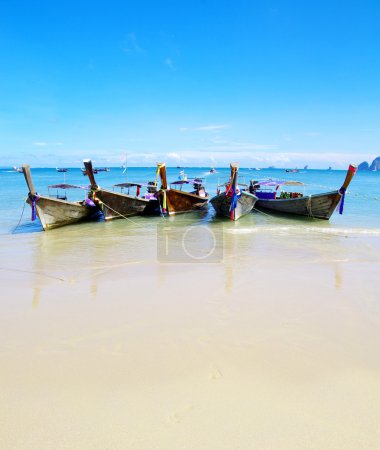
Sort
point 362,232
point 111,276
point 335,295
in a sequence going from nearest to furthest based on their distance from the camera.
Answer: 1. point 335,295
2. point 111,276
3. point 362,232

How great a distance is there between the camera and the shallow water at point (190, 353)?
2.89 m

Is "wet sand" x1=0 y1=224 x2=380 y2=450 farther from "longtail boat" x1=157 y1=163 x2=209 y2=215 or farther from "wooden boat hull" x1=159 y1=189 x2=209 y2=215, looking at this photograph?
"wooden boat hull" x1=159 y1=189 x2=209 y2=215

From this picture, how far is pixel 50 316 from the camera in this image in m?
5.36

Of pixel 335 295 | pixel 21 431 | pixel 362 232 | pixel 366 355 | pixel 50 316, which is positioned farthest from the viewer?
pixel 362 232

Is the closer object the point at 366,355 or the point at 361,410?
the point at 361,410

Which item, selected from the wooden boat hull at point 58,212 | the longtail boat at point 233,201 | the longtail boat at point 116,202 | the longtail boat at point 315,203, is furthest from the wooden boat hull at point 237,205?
Result: the wooden boat hull at point 58,212

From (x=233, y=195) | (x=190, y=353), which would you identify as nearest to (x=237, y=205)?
(x=233, y=195)

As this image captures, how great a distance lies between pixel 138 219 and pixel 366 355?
48.3ft

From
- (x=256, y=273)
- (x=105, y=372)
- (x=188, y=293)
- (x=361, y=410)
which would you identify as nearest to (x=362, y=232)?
(x=256, y=273)

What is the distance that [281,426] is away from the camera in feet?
9.60

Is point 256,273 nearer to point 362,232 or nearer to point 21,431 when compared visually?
point 21,431

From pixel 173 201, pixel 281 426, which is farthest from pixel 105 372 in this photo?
pixel 173 201

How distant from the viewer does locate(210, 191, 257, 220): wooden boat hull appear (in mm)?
17125

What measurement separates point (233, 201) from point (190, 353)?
12.8 meters
